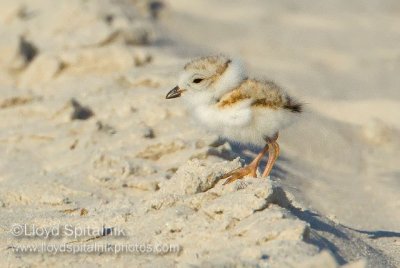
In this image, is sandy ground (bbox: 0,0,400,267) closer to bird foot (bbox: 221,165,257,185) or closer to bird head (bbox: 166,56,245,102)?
bird foot (bbox: 221,165,257,185)

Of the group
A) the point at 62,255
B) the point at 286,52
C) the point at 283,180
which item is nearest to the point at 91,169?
the point at 283,180

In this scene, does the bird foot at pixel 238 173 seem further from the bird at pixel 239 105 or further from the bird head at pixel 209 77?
the bird head at pixel 209 77

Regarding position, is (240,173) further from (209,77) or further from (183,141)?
(183,141)

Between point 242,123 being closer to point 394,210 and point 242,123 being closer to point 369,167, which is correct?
point 394,210

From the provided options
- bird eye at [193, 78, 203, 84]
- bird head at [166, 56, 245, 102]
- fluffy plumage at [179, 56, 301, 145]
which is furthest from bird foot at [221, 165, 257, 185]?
bird eye at [193, 78, 203, 84]

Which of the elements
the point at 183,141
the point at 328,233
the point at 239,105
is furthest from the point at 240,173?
the point at 183,141

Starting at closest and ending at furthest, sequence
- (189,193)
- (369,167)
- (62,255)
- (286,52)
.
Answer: (62,255) < (189,193) < (369,167) < (286,52)
